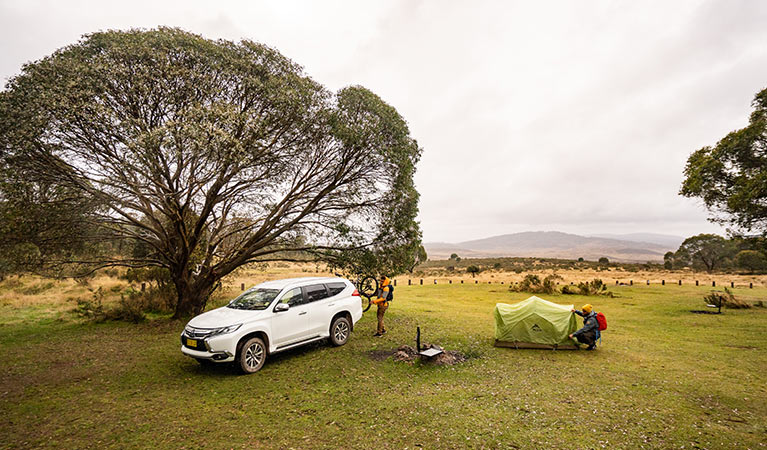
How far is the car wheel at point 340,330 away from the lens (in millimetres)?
10375

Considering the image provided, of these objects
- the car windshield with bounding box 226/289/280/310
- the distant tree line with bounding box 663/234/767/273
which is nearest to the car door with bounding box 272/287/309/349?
the car windshield with bounding box 226/289/280/310

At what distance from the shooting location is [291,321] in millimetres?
9094

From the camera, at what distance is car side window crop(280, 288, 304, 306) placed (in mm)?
9242

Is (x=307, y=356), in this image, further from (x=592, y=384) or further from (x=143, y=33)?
(x=143, y=33)

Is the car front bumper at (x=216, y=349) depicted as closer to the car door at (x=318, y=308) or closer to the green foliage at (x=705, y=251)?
the car door at (x=318, y=308)

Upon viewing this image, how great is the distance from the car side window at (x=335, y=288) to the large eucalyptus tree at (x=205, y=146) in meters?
3.10

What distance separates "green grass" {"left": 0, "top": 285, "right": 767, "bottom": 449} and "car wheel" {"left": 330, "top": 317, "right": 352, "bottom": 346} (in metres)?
0.43

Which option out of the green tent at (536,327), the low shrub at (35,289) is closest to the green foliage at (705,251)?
the green tent at (536,327)

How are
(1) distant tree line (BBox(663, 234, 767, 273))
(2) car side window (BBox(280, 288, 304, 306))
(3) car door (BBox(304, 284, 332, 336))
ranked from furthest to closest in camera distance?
(1) distant tree line (BBox(663, 234, 767, 273)), (3) car door (BBox(304, 284, 332, 336)), (2) car side window (BBox(280, 288, 304, 306))

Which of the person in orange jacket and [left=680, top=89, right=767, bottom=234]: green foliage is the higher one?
[left=680, top=89, right=767, bottom=234]: green foliage

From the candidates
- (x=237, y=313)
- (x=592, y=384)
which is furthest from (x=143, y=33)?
(x=592, y=384)

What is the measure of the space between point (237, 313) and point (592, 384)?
8.70m

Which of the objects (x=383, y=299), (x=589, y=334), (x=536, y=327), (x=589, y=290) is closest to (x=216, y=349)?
(x=383, y=299)

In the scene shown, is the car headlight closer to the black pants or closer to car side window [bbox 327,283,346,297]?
car side window [bbox 327,283,346,297]
